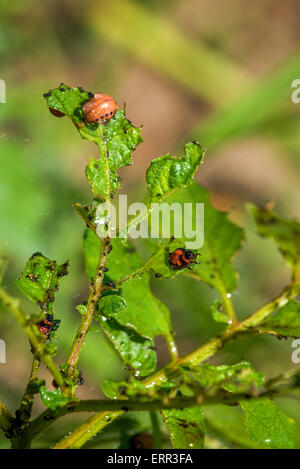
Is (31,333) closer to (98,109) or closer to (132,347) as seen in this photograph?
(132,347)

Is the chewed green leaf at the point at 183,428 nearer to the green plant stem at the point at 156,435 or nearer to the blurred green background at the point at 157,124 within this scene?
the green plant stem at the point at 156,435

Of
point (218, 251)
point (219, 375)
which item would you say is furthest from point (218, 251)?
point (219, 375)

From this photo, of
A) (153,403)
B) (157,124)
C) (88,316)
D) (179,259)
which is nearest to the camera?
(153,403)

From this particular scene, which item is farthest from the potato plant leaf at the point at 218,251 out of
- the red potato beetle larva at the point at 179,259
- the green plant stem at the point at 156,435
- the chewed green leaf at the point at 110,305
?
the green plant stem at the point at 156,435

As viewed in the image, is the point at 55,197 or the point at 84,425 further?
the point at 55,197

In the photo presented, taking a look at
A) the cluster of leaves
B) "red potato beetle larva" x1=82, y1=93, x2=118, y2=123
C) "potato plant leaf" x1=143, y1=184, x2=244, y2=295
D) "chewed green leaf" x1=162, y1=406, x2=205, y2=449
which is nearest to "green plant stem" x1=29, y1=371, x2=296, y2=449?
the cluster of leaves

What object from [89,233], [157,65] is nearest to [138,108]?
[157,65]

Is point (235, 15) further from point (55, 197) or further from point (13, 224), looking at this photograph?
point (13, 224)
